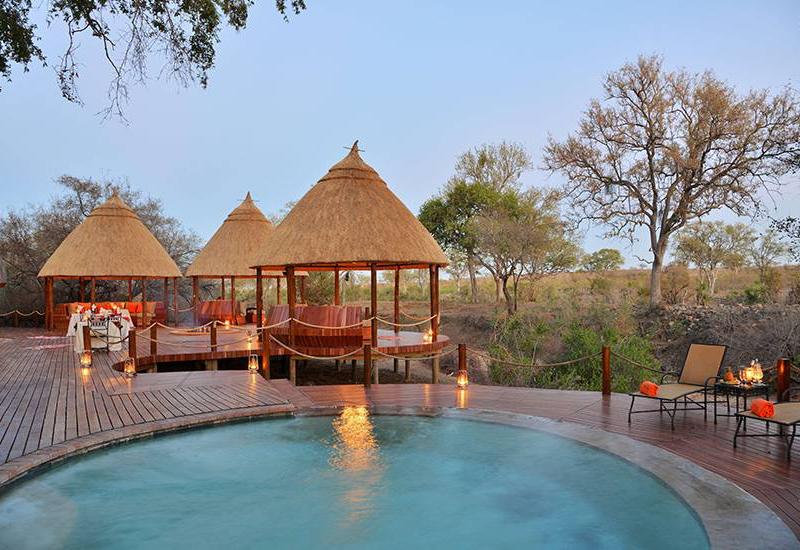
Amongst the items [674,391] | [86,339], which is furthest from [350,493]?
[86,339]

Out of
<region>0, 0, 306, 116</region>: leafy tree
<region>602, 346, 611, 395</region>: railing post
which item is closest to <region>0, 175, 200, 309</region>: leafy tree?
<region>0, 0, 306, 116</region>: leafy tree

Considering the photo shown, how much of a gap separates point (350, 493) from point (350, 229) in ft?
21.5

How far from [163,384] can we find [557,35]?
1501cm

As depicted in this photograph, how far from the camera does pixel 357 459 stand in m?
5.78

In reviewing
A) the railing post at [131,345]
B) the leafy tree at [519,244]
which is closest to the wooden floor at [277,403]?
the railing post at [131,345]

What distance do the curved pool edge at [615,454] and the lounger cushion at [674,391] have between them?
764mm

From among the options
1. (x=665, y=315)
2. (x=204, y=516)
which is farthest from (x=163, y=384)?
(x=665, y=315)

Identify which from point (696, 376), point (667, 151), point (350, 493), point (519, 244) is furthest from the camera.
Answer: point (519, 244)

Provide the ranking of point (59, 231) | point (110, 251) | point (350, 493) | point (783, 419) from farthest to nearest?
point (59, 231) → point (110, 251) → point (350, 493) → point (783, 419)

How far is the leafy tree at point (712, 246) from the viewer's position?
28141 millimetres

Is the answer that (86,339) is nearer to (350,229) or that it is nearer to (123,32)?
(350,229)

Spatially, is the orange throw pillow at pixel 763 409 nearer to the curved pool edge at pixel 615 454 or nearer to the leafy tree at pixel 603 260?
the curved pool edge at pixel 615 454

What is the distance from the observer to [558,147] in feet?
71.5

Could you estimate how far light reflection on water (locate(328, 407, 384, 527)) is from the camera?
4.96 meters
